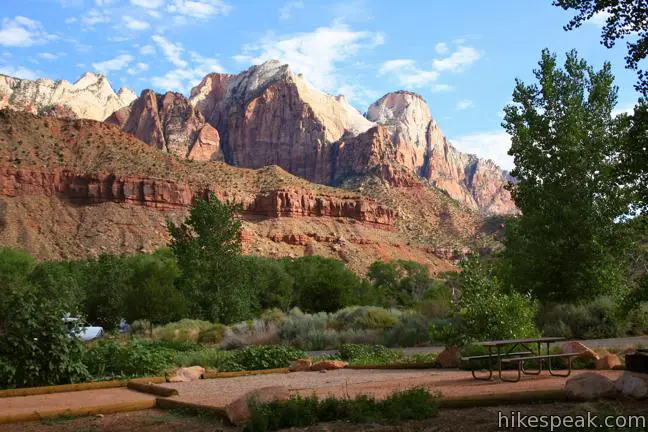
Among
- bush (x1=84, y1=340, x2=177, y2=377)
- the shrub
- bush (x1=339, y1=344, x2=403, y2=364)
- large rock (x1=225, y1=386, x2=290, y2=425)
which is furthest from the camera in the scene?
the shrub

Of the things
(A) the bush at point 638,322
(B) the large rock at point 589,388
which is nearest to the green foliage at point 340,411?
(B) the large rock at point 589,388

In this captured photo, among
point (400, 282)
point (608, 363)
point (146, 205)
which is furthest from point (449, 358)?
point (146, 205)

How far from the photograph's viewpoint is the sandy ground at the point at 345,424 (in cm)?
646

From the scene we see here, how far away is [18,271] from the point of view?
168ft

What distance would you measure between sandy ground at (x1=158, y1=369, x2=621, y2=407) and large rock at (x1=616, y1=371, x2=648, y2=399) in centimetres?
118

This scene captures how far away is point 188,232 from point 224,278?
13.3 ft

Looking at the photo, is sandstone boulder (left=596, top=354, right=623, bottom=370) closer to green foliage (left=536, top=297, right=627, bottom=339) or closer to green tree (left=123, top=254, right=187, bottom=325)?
green foliage (left=536, top=297, right=627, bottom=339)

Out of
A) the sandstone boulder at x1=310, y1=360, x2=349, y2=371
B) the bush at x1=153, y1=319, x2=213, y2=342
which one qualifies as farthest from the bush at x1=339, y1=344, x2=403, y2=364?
the bush at x1=153, y1=319, x2=213, y2=342

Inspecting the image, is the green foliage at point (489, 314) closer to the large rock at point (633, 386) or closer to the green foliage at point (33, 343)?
the large rock at point (633, 386)

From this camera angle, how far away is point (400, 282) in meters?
71.1

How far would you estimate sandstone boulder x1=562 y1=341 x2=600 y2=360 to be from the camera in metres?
11.8

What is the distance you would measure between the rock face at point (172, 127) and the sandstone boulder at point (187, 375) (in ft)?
546

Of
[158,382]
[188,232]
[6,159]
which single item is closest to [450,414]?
[158,382]

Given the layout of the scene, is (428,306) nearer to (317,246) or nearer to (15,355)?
(15,355)
